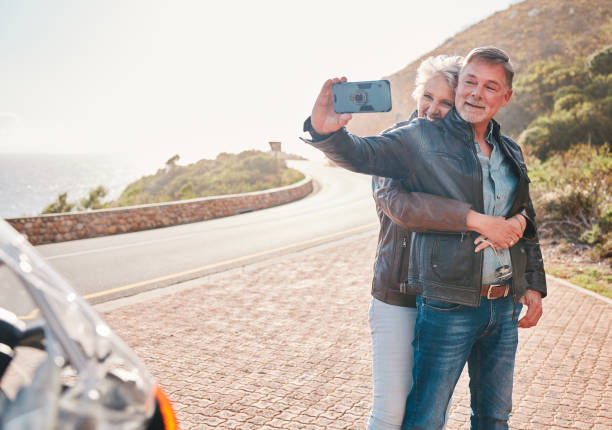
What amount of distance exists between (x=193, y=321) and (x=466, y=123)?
12.8 feet

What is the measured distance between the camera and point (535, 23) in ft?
163

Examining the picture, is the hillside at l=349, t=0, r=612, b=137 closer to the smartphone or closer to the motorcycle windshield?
the smartphone

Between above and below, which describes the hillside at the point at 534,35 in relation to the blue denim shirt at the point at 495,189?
above

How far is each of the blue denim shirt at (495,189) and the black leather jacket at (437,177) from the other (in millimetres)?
57

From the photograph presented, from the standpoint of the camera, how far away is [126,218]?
1298cm

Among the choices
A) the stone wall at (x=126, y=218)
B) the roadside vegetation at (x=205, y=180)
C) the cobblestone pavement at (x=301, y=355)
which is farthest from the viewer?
the roadside vegetation at (x=205, y=180)

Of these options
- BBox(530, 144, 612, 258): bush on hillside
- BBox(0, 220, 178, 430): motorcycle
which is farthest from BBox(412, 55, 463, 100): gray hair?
BBox(530, 144, 612, 258): bush on hillside

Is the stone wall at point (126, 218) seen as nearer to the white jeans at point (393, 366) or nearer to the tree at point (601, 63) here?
the white jeans at point (393, 366)

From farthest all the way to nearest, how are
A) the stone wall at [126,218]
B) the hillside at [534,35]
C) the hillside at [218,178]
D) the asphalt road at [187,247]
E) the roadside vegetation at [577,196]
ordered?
the hillside at [534,35]
the hillside at [218,178]
the stone wall at [126,218]
the asphalt road at [187,247]
the roadside vegetation at [577,196]

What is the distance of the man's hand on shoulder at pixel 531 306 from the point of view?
2.24 meters

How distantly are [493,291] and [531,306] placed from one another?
0.40 m

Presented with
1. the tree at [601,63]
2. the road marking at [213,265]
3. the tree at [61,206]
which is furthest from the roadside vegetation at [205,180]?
the tree at [601,63]

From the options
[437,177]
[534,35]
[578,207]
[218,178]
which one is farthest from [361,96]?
[534,35]

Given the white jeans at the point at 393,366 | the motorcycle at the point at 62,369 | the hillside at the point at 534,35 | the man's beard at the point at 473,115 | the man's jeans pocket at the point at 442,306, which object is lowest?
the white jeans at the point at 393,366
